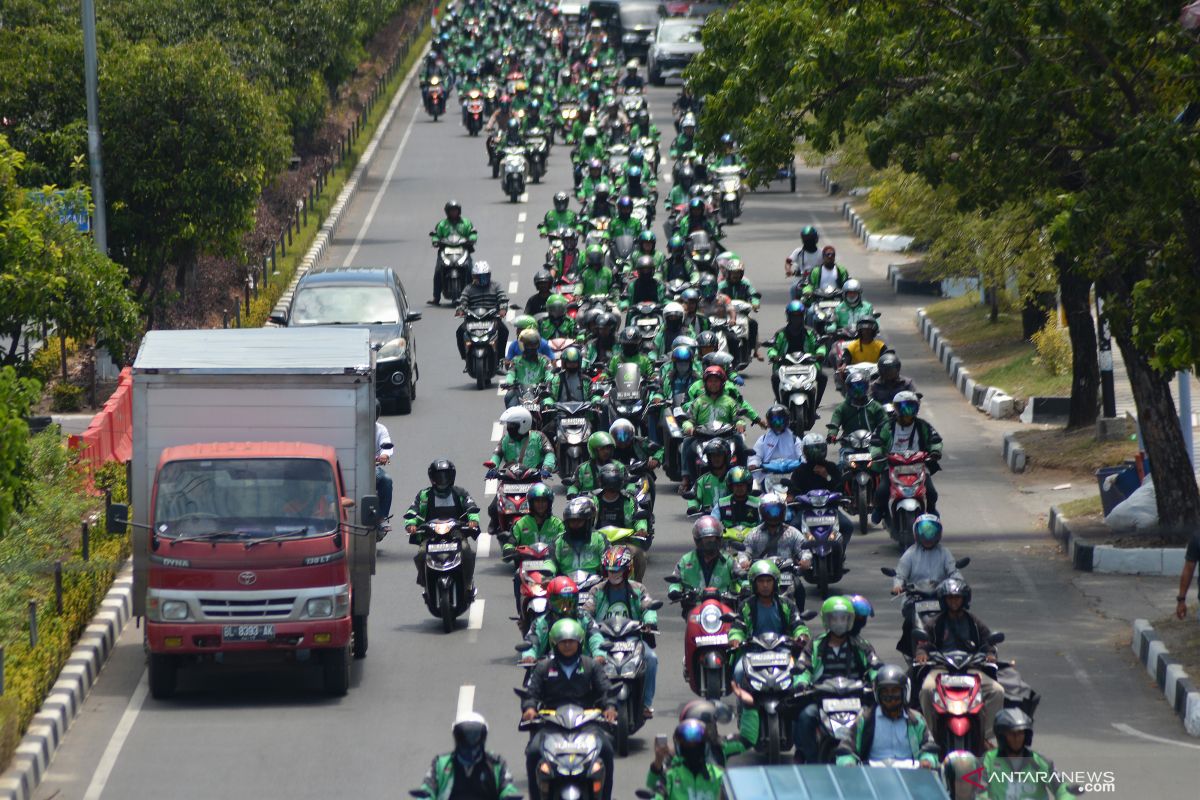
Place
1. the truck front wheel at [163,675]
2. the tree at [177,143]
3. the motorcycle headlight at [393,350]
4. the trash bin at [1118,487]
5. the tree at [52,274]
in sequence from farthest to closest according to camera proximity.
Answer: the tree at [177,143] → the motorcycle headlight at [393,350] → the tree at [52,274] → the trash bin at [1118,487] → the truck front wheel at [163,675]

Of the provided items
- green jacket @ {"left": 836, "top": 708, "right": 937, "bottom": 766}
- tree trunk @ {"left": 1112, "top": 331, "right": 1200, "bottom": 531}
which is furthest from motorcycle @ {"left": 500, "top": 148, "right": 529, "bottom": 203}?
green jacket @ {"left": 836, "top": 708, "right": 937, "bottom": 766}

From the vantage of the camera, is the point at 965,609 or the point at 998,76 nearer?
the point at 965,609

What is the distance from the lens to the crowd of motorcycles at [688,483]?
46.8 feet

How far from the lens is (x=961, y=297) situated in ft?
123

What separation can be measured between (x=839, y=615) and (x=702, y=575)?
2275mm

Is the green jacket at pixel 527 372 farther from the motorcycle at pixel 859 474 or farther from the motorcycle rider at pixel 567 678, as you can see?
the motorcycle rider at pixel 567 678

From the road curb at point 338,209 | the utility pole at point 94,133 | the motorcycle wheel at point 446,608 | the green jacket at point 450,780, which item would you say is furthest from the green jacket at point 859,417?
the green jacket at point 450,780

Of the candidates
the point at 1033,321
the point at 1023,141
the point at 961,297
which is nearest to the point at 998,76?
the point at 1023,141

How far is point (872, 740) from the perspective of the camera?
13.3 m

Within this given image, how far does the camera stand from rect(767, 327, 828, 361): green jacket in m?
25.9

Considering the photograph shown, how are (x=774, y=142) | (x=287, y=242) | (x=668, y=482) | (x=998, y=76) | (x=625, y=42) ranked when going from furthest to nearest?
1. (x=625, y=42)
2. (x=287, y=242)
3. (x=668, y=482)
4. (x=774, y=142)
5. (x=998, y=76)

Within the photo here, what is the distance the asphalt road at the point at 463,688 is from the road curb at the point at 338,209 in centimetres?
907

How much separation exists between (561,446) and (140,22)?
18.8m

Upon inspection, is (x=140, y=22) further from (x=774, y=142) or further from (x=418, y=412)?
(x=774, y=142)
